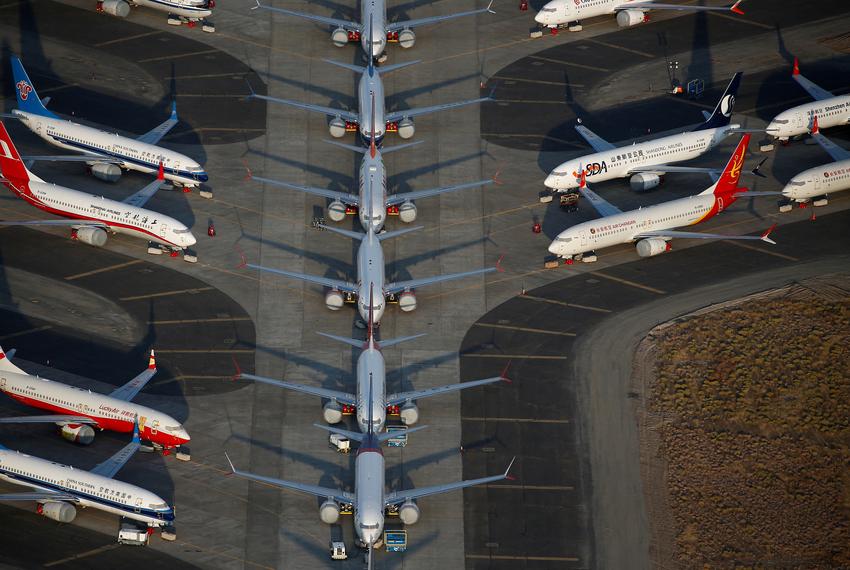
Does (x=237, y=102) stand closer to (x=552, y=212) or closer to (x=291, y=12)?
(x=291, y=12)

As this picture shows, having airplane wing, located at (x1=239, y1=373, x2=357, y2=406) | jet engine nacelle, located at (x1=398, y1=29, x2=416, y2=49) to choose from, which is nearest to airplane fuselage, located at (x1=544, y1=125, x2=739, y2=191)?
jet engine nacelle, located at (x1=398, y1=29, x2=416, y2=49)

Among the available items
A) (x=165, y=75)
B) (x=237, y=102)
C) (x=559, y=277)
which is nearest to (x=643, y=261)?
(x=559, y=277)

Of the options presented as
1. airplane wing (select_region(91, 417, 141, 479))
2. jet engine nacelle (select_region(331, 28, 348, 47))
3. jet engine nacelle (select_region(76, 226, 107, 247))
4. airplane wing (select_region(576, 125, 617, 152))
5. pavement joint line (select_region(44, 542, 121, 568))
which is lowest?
pavement joint line (select_region(44, 542, 121, 568))

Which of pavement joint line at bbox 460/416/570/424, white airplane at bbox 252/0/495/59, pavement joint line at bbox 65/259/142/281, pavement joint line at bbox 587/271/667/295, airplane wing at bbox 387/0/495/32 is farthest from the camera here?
airplane wing at bbox 387/0/495/32

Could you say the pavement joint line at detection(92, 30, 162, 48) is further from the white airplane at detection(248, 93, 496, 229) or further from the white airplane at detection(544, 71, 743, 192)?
the white airplane at detection(544, 71, 743, 192)

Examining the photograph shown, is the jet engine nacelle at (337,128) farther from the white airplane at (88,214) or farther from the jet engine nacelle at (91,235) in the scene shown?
the jet engine nacelle at (91,235)

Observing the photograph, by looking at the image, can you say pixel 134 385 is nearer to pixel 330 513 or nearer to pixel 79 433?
pixel 79 433
